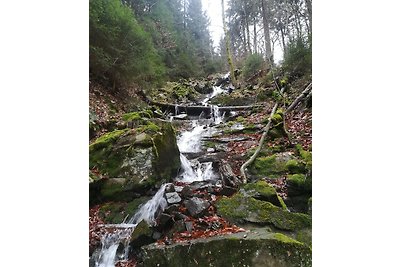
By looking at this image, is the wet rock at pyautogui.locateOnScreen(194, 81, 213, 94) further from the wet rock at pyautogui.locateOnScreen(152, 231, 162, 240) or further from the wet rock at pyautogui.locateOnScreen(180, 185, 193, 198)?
the wet rock at pyautogui.locateOnScreen(152, 231, 162, 240)

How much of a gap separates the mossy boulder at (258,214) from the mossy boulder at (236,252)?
0.50 feet

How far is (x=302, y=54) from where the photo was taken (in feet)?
8.00

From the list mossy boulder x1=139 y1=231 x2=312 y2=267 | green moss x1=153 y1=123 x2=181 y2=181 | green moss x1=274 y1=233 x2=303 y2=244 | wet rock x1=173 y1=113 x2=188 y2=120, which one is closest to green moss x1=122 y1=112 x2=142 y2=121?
green moss x1=153 y1=123 x2=181 y2=181

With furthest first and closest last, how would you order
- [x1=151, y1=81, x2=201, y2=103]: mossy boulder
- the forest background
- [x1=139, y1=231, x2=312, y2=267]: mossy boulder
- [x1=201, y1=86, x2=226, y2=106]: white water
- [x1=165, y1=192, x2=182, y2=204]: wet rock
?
[x1=151, y1=81, x2=201, y2=103]: mossy boulder
[x1=201, y1=86, x2=226, y2=106]: white water
[x1=165, y1=192, x2=182, y2=204]: wet rock
the forest background
[x1=139, y1=231, x2=312, y2=267]: mossy boulder

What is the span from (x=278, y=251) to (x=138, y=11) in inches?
90.0

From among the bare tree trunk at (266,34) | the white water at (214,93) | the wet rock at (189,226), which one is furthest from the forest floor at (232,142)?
the bare tree trunk at (266,34)

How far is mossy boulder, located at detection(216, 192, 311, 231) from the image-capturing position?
7.15 ft

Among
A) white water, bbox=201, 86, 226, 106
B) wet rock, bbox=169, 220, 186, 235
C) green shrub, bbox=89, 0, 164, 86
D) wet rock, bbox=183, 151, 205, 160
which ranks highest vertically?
green shrub, bbox=89, 0, 164, 86

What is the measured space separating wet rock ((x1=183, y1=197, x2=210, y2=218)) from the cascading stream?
18 cm

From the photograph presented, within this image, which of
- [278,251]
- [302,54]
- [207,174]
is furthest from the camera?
[207,174]

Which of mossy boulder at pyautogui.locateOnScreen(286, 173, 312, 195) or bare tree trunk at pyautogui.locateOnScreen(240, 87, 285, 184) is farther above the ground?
bare tree trunk at pyautogui.locateOnScreen(240, 87, 285, 184)
